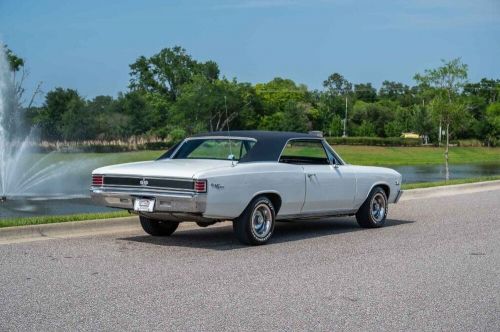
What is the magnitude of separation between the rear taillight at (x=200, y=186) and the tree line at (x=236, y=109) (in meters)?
5.13

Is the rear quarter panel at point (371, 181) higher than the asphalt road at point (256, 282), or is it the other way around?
the rear quarter panel at point (371, 181)

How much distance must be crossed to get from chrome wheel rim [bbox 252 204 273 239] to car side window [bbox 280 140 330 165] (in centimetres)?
93

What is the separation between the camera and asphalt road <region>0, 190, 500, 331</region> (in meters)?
6.61

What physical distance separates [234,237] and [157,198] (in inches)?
75.7

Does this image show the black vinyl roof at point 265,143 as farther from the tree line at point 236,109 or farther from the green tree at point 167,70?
the green tree at point 167,70

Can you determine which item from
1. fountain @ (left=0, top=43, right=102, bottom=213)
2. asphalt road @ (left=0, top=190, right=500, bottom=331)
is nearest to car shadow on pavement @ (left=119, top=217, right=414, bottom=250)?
asphalt road @ (left=0, top=190, right=500, bottom=331)

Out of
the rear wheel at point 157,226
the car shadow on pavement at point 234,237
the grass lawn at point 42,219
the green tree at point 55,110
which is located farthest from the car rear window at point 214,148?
the green tree at point 55,110

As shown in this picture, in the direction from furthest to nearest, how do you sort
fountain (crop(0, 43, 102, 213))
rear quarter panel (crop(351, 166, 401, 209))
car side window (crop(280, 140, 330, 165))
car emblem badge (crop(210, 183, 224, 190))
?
1. fountain (crop(0, 43, 102, 213))
2. rear quarter panel (crop(351, 166, 401, 209))
3. car side window (crop(280, 140, 330, 165))
4. car emblem badge (crop(210, 183, 224, 190))

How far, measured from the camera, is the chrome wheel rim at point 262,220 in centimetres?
1078

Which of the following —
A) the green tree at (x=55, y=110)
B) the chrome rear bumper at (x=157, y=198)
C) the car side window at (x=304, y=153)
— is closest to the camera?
the chrome rear bumper at (x=157, y=198)

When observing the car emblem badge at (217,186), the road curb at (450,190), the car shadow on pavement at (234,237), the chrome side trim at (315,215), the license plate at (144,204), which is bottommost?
the car shadow on pavement at (234,237)

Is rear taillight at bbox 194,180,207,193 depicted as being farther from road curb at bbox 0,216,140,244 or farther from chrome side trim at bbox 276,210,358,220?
road curb at bbox 0,216,140,244

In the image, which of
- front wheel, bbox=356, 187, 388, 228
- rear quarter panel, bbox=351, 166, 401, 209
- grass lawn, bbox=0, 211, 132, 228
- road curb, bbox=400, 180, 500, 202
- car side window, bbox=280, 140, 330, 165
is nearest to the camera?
grass lawn, bbox=0, 211, 132, 228

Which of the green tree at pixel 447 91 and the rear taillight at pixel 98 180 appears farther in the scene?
the green tree at pixel 447 91
